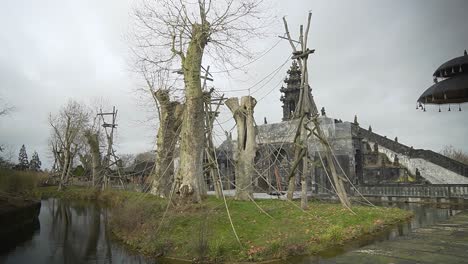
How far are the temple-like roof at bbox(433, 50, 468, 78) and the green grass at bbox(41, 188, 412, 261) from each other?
5658 mm

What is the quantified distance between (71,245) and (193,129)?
19.6 ft

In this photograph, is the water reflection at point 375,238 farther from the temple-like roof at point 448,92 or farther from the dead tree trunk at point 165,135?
the dead tree trunk at point 165,135

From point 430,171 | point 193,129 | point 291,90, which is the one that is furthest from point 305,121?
point 291,90

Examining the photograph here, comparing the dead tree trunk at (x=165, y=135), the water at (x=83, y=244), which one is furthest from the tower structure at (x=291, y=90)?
the water at (x=83, y=244)

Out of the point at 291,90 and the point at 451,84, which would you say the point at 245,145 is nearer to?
the point at 451,84

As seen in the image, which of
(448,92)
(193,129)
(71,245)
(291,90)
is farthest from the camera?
(291,90)

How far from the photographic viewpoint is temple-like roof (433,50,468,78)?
39.0 ft

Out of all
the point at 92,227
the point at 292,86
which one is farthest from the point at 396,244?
the point at 292,86

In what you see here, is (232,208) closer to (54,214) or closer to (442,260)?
(442,260)

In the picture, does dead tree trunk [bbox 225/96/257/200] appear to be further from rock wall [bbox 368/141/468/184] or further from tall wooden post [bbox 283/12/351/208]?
rock wall [bbox 368/141/468/184]

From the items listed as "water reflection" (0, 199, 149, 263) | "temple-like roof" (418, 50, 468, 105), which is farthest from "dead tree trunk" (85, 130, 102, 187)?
"temple-like roof" (418, 50, 468, 105)

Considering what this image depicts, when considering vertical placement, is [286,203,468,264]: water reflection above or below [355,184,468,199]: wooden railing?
below

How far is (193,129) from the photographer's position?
12.2 metres

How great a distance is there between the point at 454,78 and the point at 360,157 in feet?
57.9
